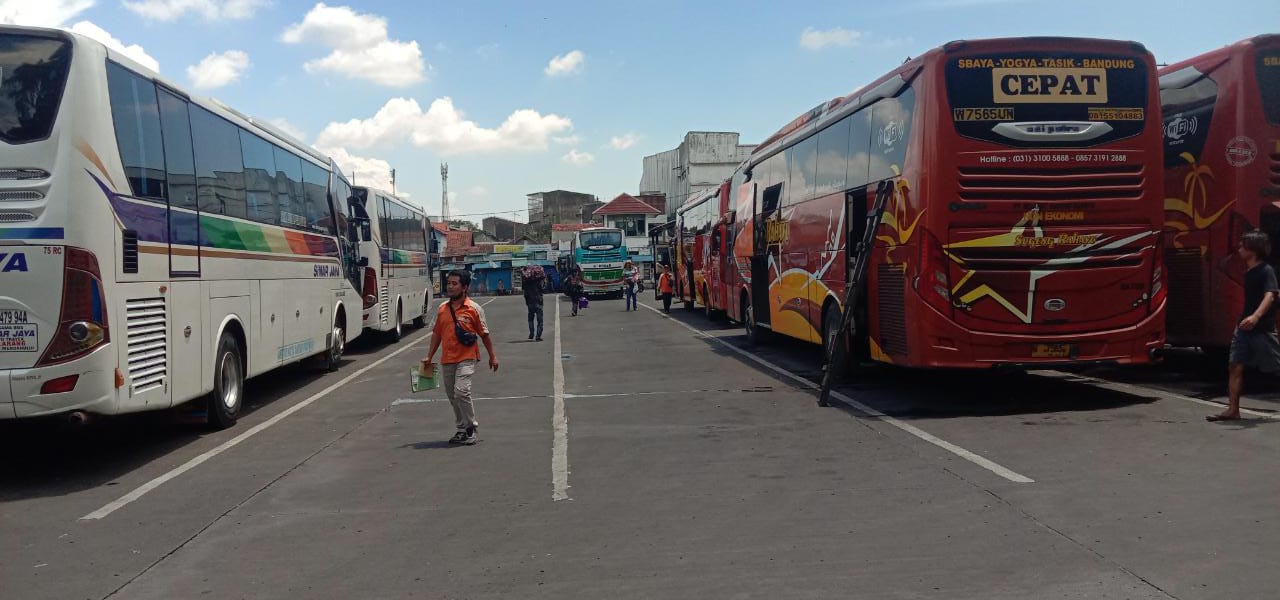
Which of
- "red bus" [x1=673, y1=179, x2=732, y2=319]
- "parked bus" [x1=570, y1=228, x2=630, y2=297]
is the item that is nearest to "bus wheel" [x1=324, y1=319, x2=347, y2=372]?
"red bus" [x1=673, y1=179, x2=732, y2=319]

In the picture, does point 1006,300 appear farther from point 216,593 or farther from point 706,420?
point 216,593

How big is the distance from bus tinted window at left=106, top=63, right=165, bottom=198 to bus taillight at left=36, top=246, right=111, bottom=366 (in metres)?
1.00

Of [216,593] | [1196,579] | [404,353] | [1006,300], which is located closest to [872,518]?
[1196,579]

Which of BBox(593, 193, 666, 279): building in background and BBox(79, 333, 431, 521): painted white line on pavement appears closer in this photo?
BBox(79, 333, 431, 521): painted white line on pavement

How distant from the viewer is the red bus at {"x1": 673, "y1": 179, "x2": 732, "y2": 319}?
74.6 feet

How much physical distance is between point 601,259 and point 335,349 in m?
30.7

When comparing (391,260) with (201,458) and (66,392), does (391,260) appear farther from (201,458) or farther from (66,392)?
(66,392)

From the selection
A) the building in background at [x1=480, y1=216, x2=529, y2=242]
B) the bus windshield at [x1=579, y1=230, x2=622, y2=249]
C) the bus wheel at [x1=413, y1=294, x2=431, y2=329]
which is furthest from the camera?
the building in background at [x1=480, y1=216, x2=529, y2=242]

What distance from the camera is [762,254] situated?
17.8m

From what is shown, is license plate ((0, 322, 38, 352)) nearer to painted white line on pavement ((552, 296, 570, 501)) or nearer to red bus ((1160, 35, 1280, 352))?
painted white line on pavement ((552, 296, 570, 501))

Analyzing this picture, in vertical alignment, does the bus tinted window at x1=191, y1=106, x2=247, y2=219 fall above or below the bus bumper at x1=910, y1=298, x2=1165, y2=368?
above

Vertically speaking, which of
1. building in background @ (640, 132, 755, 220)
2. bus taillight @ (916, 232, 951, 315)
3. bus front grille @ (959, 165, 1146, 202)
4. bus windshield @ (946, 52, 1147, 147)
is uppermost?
building in background @ (640, 132, 755, 220)

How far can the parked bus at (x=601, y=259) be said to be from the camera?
4669cm

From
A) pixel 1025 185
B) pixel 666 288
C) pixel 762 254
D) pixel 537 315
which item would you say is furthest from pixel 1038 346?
pixel 666 288
